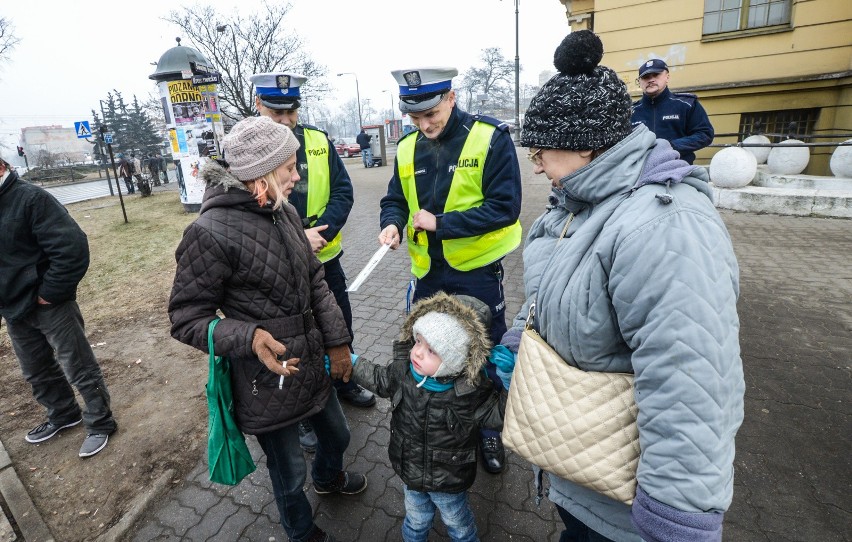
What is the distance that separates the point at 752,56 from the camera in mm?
10438

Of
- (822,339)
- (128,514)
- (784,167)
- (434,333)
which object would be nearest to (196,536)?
(128,514)

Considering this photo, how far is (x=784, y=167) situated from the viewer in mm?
9484

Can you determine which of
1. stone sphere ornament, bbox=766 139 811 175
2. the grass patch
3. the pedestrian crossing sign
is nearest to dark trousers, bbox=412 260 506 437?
the grass patch

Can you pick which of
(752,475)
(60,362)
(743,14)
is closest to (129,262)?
(60,362)

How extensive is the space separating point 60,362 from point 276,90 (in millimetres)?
2457

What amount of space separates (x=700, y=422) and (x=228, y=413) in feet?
6.11

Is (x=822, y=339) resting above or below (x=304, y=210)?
below

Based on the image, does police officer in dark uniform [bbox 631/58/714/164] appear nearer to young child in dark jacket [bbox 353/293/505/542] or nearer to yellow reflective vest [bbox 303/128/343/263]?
yellow reflective vest [bbox 303/128/343/263]

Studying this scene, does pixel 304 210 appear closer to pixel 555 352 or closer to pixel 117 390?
pixel 555 352

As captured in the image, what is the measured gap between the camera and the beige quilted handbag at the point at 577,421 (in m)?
1.28

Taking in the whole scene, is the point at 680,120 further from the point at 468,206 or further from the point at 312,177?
the point at 312,177

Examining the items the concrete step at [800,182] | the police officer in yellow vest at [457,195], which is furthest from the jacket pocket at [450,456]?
the concrete step at [800,182]

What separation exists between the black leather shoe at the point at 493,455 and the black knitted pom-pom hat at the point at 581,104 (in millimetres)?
2197

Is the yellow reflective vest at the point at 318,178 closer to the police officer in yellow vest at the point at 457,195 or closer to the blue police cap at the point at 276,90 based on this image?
the blue police cap at the point at 276,90
